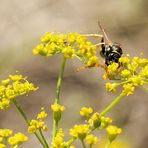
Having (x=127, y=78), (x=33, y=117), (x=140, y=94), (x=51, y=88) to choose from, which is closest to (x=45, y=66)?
A: (x=51, y=88)

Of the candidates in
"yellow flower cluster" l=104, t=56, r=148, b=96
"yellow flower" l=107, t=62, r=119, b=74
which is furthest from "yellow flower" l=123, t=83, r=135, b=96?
"yellow flower" l=107, t=62, r=119, b=74

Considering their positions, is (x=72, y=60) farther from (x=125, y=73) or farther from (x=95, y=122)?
(x=95, y=122)

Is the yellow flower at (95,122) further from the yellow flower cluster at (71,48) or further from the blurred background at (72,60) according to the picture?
the blurred background at (72,60)

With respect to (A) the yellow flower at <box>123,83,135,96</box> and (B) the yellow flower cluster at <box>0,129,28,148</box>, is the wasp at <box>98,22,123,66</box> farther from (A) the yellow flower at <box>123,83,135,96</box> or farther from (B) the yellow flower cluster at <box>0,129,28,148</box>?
(B) the yellow flower cluster at <box>0,129,28,148</box>

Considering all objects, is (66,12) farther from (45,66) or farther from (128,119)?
(128,119)

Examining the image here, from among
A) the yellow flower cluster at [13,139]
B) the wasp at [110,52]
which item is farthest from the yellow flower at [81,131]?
Result: the wasp at [110,52]

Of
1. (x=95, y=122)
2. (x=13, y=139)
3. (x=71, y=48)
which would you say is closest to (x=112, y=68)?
(x=71, y=48)

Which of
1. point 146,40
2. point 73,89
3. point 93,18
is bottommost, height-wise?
point 73,89
